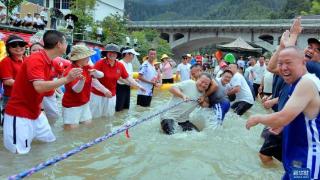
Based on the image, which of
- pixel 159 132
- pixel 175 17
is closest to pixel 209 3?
pixel 175 17

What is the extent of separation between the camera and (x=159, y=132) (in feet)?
24.6

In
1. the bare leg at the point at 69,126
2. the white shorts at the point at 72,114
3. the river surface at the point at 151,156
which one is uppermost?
the white shorts at the point at 72,114

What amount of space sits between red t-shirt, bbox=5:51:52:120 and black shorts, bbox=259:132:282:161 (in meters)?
2.86

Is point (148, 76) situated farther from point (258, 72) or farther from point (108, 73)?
point (258, 72)

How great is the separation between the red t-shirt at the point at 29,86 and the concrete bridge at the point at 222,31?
52.2m

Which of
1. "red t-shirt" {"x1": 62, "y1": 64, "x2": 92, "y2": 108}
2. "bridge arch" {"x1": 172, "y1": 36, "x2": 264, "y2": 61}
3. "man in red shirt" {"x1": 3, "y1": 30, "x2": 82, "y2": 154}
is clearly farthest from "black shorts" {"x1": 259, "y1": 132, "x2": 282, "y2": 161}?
"bridge arch" {"x1": 172, "y1": 36, "x2": 264, "y2": 61}

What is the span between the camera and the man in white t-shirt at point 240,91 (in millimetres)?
9188

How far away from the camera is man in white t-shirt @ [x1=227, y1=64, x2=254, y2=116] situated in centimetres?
919

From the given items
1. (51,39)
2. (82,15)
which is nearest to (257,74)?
(51,39)

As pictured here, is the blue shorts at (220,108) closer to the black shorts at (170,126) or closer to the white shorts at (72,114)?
the black shorts at (170,126)

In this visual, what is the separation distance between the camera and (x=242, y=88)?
937 cm

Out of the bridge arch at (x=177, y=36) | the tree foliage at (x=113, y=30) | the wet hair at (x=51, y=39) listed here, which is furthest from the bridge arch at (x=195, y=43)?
the wet hair at (x=51, y=39)

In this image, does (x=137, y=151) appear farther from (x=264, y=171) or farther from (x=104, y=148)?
(x=264, y=171)

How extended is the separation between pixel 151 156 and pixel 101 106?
268cm
